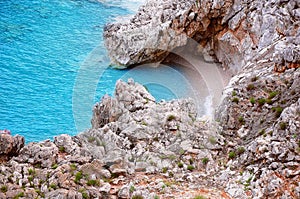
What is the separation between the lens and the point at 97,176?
1467 cm

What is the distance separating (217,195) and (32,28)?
3195cm

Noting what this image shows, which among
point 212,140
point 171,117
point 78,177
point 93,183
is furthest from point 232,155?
point 78,177

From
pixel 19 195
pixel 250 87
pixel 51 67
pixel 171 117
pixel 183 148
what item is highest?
pixel 51 67

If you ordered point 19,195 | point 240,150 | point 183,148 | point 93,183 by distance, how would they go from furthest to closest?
point 183,148, point 240,150, point 93,183, point 19,195

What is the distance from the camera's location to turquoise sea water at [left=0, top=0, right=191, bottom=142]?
27.8 meters

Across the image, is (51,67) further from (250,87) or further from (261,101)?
(261,101)

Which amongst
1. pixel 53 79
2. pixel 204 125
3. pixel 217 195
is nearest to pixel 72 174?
pixel 217 195

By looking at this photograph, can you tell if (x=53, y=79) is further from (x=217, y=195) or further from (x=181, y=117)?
(x=217, y=195)

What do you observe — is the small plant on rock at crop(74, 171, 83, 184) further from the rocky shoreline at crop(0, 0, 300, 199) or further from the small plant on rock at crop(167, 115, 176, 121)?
the small plant on rock at crop(167, 115, 176, 121)

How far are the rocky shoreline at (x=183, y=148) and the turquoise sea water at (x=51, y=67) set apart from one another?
25.5 feet

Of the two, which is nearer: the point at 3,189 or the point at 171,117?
the point at 3,189

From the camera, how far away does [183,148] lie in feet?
53.6

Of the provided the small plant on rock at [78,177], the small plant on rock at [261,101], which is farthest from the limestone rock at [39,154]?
the small plant on rock at [261,101]

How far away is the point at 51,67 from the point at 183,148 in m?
21.1
